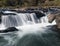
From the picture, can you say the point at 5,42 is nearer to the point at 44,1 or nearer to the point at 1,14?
the point at 1,14

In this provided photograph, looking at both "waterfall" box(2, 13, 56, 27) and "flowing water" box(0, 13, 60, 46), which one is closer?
"flowing water" box(0, 13, 60, 46)

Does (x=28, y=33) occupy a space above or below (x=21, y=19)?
below

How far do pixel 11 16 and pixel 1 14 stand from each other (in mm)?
1091

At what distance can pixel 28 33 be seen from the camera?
58.2 feet

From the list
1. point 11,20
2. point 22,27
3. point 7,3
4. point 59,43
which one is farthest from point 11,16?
point 7,3

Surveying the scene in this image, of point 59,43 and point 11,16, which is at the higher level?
point 11,16

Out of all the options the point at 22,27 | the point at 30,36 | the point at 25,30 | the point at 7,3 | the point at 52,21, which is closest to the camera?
the point at 30,36

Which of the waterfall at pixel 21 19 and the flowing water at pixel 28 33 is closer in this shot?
the flowing water at pixel 28 33

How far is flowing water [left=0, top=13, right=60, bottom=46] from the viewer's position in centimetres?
1545

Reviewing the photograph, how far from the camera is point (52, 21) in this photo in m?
21.7

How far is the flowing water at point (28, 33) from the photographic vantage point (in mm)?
15445

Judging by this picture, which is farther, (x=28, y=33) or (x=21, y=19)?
(x=21, y=19)

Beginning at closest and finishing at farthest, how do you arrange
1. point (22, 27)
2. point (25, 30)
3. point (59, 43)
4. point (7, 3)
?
point (59, 43) → point (25, 30) → point (22, 27) → point (7, 3)

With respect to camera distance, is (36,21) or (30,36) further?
(36,21)
